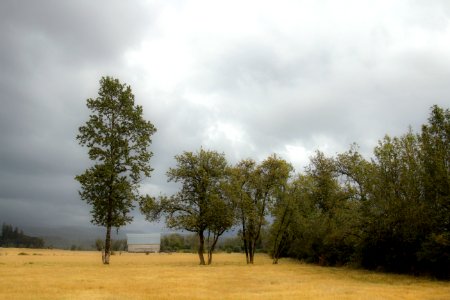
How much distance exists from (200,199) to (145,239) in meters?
100

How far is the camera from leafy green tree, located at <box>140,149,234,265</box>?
58.2 m

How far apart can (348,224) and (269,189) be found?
803 inches

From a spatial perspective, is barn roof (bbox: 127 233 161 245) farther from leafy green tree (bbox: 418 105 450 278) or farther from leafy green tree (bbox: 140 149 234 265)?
leafy green tree (bbox: 418 105 450 278)

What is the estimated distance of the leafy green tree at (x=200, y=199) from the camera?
5822 cm

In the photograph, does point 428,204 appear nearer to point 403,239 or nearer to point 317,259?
point 403,239

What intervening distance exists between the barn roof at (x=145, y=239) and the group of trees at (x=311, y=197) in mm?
83909

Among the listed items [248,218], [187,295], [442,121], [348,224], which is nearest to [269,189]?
[248,218]

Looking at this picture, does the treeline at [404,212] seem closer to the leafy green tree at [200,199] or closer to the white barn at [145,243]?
the leafy green tree at [200,199]

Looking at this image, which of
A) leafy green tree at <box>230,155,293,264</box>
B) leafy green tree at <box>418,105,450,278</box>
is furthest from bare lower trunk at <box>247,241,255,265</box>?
leafy green tree at <box>418,105,450,278</box>

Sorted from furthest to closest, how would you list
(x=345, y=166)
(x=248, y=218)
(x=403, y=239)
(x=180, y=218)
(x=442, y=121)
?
(x=345, y=166) → (x=248, y=218) → (x=180, y=218) → (x=403, y=239) → (x=442, y=121)

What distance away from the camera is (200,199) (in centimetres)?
5919

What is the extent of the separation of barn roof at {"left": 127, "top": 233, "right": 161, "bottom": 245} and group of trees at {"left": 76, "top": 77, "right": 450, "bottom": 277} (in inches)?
3303

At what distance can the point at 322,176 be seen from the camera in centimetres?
7012

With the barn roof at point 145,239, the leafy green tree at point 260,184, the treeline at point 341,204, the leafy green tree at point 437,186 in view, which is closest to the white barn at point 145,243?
the barn roof at point 145,239
